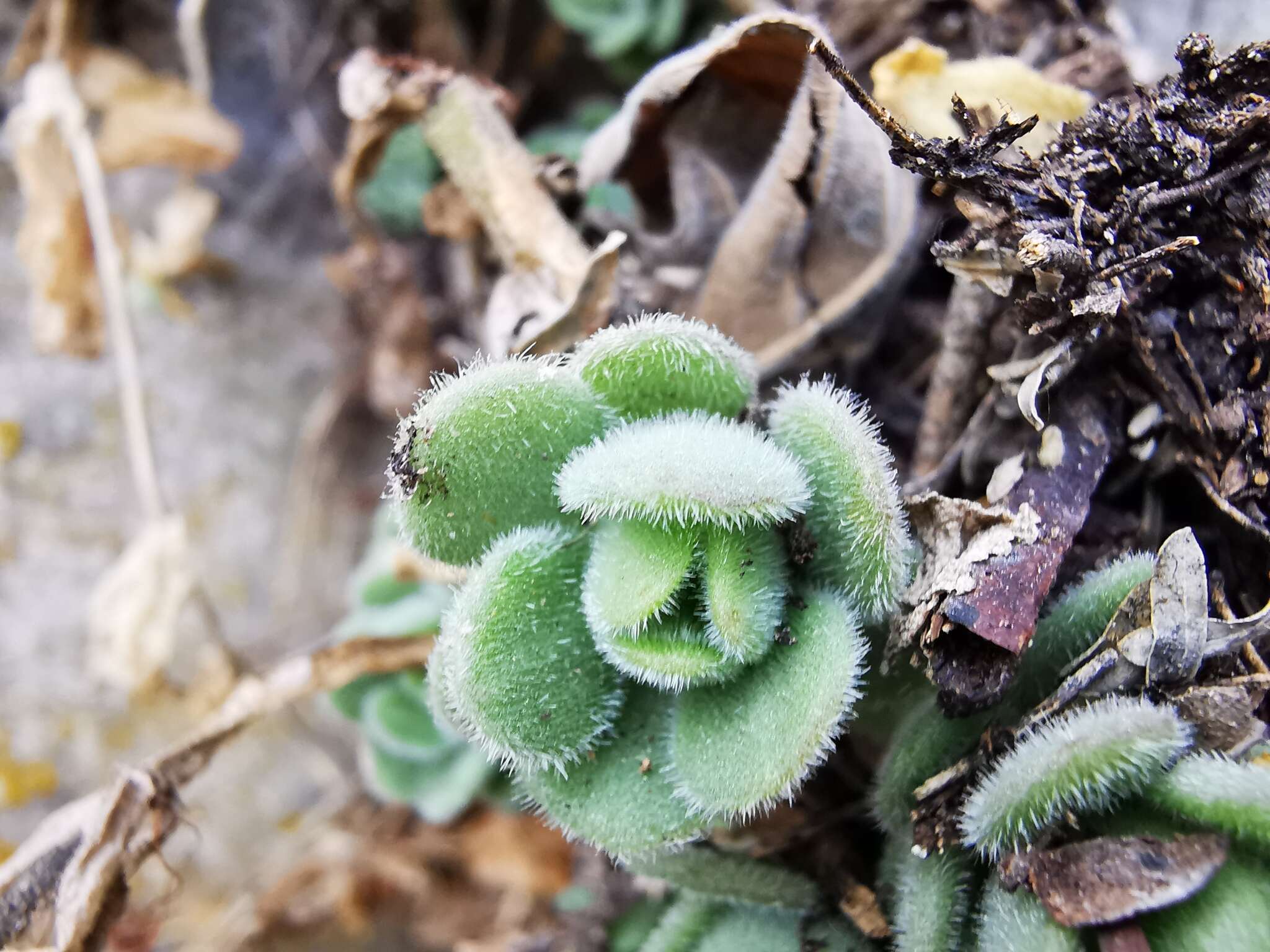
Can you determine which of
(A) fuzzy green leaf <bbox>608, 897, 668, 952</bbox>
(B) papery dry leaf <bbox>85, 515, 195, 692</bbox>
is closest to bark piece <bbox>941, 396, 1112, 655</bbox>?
(A) fuzzy green leaf <bbox>608, 897, 668, 952</bbox>

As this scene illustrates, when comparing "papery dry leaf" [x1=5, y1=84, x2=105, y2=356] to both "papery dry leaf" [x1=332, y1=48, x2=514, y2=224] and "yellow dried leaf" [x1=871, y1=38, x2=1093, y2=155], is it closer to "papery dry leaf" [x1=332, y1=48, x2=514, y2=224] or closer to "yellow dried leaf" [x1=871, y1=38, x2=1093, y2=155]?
"papery dry leaf" [x1=332, y1=48, x2=514, y2=224]

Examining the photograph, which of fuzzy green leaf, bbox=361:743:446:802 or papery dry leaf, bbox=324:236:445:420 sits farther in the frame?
papery dry leaf, bbox=324:236:445:420

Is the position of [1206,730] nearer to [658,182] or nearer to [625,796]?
[625,796]

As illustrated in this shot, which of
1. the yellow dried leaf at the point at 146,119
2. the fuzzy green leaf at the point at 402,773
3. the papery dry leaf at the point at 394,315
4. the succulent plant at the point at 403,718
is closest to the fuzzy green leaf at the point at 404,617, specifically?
the succulent plant at the point at 403,718

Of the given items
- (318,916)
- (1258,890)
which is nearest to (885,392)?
(1258,890)

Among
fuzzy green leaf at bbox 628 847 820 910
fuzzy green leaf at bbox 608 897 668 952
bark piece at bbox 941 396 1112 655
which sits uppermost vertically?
bark piece at bbox 941 396 1112 655

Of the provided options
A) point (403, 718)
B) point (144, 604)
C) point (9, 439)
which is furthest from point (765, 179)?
point (9, 439)

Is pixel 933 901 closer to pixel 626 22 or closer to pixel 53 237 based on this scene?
pixel 626 22
